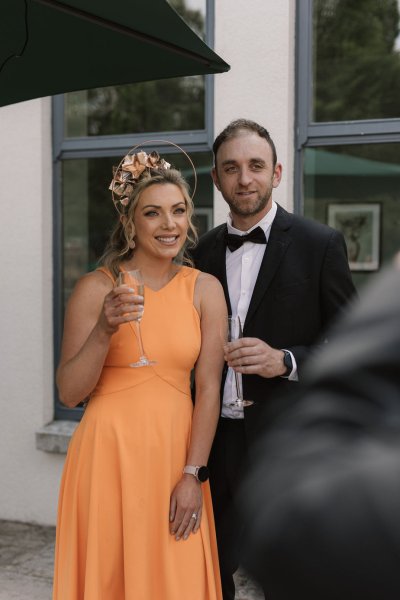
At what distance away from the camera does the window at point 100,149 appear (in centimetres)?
419

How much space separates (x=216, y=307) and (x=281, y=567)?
1962mm

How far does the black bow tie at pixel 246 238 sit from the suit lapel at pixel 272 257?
0.03m

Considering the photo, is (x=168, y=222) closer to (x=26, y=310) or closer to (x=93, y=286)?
(x=93, y=286)

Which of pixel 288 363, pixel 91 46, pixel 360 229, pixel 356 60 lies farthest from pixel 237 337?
pixel 356 60

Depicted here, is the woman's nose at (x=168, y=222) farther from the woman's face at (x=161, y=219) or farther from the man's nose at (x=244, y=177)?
the man's nose at (x=244, y=177)

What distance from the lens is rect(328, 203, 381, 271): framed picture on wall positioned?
4371mm

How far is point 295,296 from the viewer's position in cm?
255

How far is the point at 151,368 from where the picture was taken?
2.45 m

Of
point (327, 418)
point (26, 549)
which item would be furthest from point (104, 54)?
point (26, 549)

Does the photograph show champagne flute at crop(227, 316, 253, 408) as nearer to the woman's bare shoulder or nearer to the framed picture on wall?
the woman's bare shoulder

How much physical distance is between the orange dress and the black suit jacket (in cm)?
24

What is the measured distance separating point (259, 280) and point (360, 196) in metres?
2.23

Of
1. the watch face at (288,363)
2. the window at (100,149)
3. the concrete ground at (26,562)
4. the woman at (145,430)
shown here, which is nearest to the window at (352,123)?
the window at (100,149)

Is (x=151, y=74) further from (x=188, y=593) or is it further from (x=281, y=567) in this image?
(x=281, y=567)
